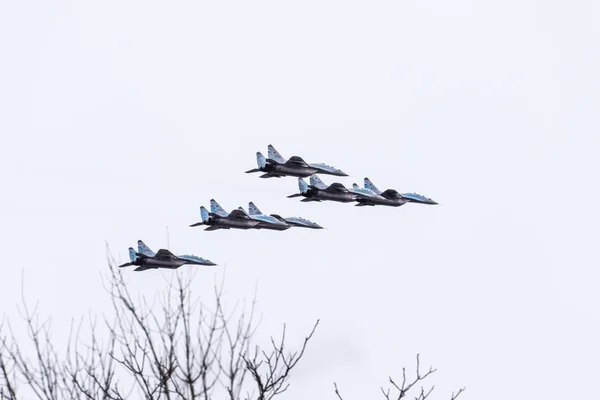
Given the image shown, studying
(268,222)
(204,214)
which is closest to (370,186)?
(268,222)

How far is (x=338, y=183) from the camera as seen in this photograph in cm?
11131

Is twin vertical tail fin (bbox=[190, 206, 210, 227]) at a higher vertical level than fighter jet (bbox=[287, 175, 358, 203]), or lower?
lower

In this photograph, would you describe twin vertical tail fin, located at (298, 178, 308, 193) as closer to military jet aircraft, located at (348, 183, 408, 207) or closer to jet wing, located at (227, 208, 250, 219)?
military jet aircraft, located at (348, 183, 408, 207)

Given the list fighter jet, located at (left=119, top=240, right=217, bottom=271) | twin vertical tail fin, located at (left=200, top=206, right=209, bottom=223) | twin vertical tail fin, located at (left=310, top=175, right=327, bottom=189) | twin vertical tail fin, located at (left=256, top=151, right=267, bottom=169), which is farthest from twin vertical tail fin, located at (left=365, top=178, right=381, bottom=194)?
fighter jet, located at (left=119, top=240, right=217, bottom=271)

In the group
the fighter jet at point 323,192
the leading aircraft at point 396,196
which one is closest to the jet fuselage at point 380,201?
the leading aircraft at point 396,196

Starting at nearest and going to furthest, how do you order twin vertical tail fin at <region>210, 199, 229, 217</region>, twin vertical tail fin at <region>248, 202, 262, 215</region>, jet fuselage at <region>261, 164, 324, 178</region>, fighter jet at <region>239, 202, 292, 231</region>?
twin vertical tail fin at <region>210, 199, 229, 217</region> < fighter jet at <region>239, 202, 292, 231</region> < jet fuselage at <region>261, 164, 324, 178</region> < twin vertical tail fin at <region>248, 202, 262, 215</region>

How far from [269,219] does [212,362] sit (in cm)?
7989

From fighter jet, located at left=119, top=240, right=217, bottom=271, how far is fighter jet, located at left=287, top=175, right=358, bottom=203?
555 inches

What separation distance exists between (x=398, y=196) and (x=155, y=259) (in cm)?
2997

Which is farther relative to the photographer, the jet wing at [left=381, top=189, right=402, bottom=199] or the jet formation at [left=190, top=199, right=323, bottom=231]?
the jet wing at [left=381, top=189, right=402, bottom=199]

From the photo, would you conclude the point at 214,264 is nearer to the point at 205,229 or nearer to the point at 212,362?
the point at 205,229

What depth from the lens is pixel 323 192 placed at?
111 metres

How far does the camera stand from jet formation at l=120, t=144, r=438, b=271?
99000 mm

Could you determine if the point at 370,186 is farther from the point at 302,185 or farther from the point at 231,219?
the point at 231,219
